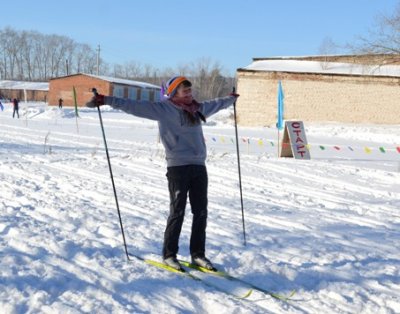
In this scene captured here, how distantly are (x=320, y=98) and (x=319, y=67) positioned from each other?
5.79 meters

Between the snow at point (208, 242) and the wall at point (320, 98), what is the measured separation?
26239 millimetres

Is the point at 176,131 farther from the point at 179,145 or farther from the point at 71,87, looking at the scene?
the point at 71,87

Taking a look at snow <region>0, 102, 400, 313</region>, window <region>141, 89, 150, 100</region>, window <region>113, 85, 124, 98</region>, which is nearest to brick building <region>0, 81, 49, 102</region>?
window <region>141, 89, 150, 100</region>

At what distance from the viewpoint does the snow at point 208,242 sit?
11.6 feet

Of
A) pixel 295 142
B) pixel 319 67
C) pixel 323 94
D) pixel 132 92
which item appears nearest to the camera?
pixel 295 142

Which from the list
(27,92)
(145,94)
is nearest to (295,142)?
(145,94)

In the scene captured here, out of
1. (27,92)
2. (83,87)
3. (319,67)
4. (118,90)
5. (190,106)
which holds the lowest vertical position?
(190,106)

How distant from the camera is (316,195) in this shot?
8.36 meters

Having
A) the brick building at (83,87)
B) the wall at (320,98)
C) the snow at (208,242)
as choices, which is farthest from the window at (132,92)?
the snow at (208,242)

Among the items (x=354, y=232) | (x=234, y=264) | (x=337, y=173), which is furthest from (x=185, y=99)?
(x=337, y=173)

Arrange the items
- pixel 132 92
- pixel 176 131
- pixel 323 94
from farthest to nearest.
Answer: pixel 132 92 → pixel 323 94 → pixel 176 131

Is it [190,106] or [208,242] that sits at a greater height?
[190,106]

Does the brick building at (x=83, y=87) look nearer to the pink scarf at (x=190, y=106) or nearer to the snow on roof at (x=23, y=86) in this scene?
the snow on roof at (x=23, y=86)

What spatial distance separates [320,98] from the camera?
117 feet
